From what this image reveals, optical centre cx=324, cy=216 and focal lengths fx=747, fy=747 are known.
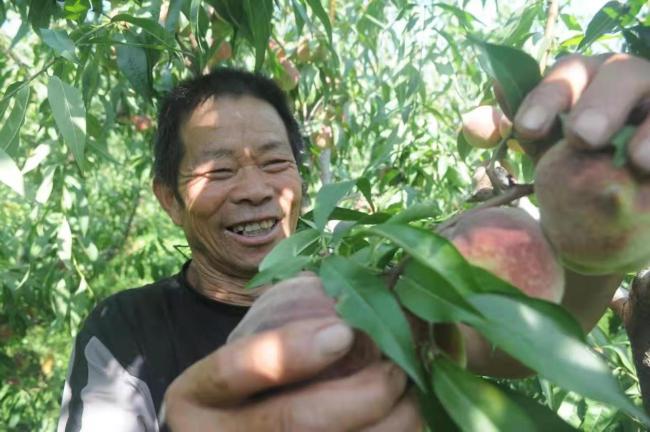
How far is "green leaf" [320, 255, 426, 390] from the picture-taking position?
512 millimetres

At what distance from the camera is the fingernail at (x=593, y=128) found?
0.57 meters

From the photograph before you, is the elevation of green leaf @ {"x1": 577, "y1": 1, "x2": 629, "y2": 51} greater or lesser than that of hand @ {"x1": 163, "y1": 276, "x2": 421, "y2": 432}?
greater

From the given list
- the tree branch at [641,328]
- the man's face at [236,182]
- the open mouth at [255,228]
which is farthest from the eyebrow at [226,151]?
the tree branch at [641,328]

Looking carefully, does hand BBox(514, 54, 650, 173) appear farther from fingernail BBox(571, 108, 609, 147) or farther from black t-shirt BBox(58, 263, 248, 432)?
black t-shirt BBox(58, 263, 248, 432)

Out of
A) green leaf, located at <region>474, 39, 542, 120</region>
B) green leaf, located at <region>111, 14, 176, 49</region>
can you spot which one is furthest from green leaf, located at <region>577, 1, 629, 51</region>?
green leaf, located at <region>111, 14, 176, 49</region>

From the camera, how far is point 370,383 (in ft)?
1.80

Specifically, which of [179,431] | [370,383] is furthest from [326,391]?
[179,431]

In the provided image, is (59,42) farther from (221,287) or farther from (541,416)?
(541,416)

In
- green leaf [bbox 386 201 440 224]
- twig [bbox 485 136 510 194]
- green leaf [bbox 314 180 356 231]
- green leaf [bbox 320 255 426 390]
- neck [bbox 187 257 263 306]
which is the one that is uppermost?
twig [bbox 485 136 510 194]

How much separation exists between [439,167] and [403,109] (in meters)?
0.45

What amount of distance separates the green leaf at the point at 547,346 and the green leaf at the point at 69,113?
2.97 feet

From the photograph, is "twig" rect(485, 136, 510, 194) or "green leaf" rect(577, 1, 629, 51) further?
"green leaf" rect(577, 1, 629, 51)

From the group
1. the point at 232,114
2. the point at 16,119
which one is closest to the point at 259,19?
the point at 232,114

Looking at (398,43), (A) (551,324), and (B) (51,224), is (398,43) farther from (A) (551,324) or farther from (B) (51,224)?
(A) (551,324)
